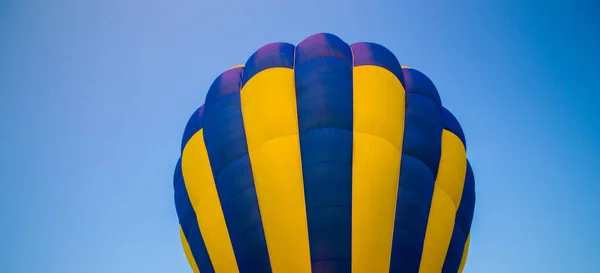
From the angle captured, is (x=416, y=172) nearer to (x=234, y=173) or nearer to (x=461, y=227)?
(x=461, y=227)

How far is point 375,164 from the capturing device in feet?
25.2

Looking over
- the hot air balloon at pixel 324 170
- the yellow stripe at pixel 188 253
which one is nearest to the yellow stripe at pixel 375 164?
the hot air balloon at pixel 324 170

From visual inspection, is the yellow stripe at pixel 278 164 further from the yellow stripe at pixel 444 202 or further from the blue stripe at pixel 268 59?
the yellow stripe at pixel 444 202

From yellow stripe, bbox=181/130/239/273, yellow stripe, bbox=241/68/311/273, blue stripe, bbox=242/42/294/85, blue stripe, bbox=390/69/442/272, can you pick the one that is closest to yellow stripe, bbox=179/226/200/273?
yellow stripe, bbox=181/130/239/273

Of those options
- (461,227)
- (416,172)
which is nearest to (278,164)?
(416,172)

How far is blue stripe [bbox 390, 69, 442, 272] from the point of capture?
7410mm

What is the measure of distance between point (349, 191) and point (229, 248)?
6.01 ft

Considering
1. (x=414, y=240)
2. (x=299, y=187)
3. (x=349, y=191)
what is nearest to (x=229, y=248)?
(x=299, y=187)

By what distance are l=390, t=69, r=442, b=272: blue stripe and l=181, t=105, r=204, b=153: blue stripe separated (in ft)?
11.0

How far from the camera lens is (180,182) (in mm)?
9422

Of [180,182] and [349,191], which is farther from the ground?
[180,182]

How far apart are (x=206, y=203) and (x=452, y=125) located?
4.14m

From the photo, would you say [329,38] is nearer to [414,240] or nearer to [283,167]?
[283,167]

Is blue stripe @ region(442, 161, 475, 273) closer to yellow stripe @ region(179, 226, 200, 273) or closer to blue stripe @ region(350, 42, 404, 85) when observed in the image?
blue stripe @ region(350, 42, 404, 85)
